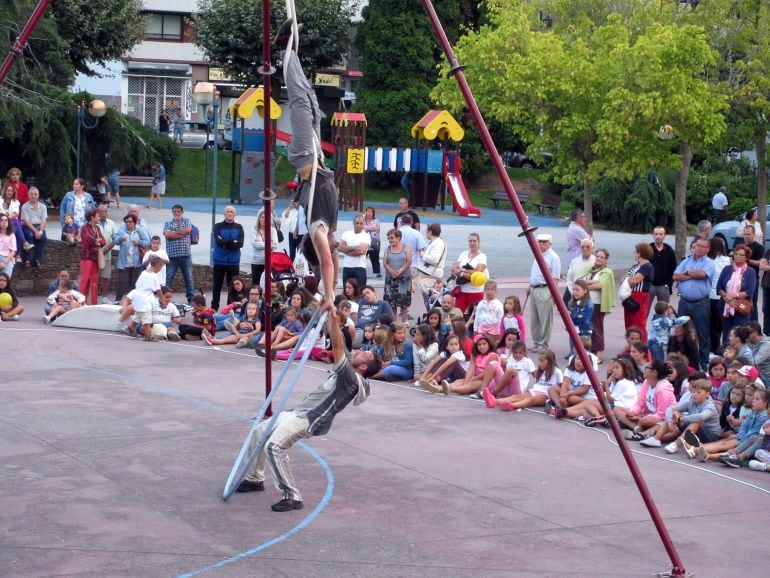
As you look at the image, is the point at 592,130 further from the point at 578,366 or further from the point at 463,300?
the point at 578,366

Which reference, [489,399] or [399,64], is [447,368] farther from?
[399,64]

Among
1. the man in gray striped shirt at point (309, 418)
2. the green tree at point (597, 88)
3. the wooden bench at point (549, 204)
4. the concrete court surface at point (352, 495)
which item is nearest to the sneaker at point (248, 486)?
the concrete court surface at point (352, 495)

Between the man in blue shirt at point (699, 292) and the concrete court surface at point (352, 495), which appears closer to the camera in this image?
the concrete court surface at point (352, 495)

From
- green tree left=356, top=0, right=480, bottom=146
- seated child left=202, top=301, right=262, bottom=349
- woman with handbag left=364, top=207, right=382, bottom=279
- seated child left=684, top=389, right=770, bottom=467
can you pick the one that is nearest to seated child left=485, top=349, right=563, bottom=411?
seated child left=684, top=389, right=770, bottom=467

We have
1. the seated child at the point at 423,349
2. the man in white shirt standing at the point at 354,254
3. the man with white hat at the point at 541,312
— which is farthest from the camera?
the man in white shirt standing at the point at 354,254

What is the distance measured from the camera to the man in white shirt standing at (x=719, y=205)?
35250 mm

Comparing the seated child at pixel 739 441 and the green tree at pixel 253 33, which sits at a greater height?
the green tree at pixel 253 33

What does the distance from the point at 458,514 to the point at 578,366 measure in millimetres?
4091

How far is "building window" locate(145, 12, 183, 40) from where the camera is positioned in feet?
202

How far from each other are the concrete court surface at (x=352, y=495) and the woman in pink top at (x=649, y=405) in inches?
11.2

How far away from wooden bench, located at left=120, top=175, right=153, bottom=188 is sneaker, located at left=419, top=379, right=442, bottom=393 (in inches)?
1063

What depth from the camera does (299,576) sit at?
24.4 feet

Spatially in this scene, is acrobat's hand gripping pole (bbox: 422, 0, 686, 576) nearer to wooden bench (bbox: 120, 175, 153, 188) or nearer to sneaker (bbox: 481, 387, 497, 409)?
sneaker (bbox: 481, 387, 497, 409)

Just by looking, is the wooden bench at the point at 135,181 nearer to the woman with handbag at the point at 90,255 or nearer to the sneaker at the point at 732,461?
the woman with handbag at the point at 90,255
